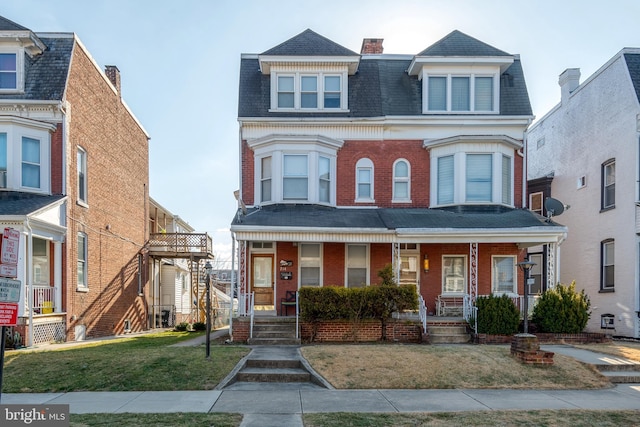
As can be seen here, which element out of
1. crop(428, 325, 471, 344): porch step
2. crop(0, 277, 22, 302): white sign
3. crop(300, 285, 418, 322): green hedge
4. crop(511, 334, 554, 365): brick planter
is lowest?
crop(428, 325, 471, 344): porch step

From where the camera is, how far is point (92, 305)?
17.1 metres

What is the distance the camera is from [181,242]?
23.4m

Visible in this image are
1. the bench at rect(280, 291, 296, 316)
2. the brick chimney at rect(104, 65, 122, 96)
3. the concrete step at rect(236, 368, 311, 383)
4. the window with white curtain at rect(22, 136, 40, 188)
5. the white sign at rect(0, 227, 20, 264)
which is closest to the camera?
the white sign at rect(0, 227, 20, 264)

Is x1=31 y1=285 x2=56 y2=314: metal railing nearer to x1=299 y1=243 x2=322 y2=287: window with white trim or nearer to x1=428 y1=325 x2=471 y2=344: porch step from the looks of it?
x1=299 y1=243 x2=322 y2=287: window with white trim

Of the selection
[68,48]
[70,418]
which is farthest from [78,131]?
[70,418]

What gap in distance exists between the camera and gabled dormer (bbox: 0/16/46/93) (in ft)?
49.8

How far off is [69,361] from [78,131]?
8.97m

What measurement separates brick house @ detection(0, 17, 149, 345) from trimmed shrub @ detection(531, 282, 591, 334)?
14.1m

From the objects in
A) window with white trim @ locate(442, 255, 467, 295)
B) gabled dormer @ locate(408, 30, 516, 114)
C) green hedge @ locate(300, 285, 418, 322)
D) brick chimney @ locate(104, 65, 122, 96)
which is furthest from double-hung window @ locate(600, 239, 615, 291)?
brick chimney @ locate(104, 65, 122, 96)

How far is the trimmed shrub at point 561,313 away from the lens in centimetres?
1359

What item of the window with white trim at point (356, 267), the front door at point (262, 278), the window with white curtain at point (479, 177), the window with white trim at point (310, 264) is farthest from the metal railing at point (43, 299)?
the window with white curtain at point (479, 177)

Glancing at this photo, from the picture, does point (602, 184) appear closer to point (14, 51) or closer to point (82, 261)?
point (82, 261)

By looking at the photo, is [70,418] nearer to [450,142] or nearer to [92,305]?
[92,305]

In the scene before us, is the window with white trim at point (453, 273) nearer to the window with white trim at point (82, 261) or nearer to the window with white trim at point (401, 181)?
the window with white trim at point (401, 181)
